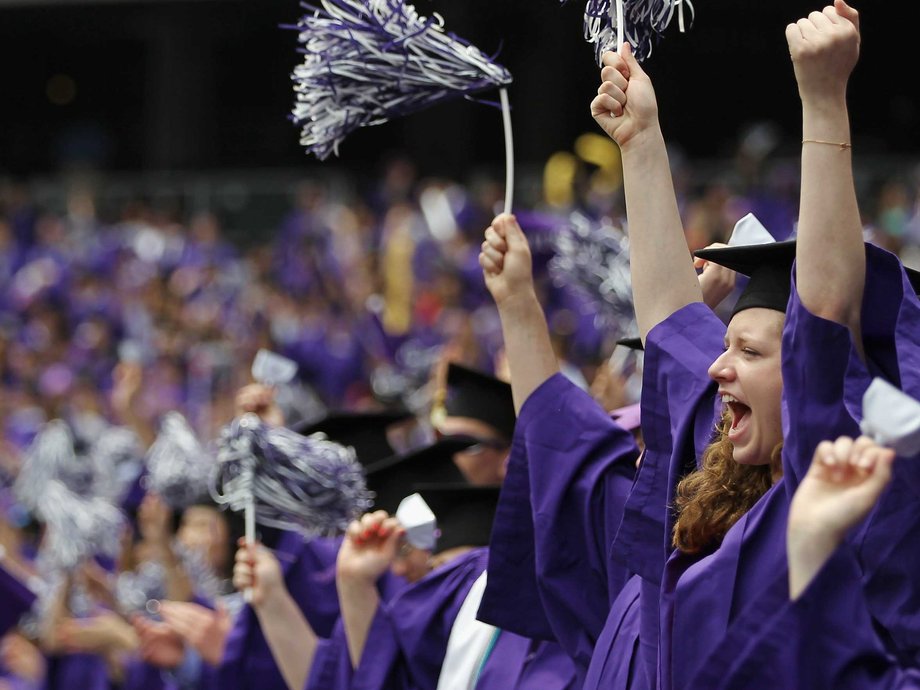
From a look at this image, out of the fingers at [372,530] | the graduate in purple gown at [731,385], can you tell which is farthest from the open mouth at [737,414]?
the fingers at [372,530]

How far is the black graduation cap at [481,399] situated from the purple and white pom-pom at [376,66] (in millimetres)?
1282

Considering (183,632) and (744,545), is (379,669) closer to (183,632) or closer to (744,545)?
(183,632)

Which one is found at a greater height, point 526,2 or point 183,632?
point 526,2

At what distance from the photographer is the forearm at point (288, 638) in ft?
15.7

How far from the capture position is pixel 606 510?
371 cm

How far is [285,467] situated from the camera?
16.5 ft

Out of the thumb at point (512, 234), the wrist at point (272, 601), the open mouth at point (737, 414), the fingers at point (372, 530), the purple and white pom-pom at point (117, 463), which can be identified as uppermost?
the thumb at point (512, 234)

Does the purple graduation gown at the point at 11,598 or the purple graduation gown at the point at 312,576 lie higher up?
the purple graduation gown at the point at 11,598

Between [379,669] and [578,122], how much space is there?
16121mm

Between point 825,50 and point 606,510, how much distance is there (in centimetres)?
140

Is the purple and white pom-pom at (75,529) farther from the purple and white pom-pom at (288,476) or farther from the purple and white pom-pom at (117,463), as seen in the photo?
the purple and white pom-pom at (288,476)

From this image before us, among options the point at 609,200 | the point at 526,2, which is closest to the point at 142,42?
the point at 526,2

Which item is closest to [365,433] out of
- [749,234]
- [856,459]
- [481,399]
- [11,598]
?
[481,399]

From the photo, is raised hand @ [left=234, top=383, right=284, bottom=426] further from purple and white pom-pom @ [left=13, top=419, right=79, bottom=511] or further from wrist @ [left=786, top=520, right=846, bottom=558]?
purple and white pom-pom @ [left=13, top=419, right=79, bottom=511]
